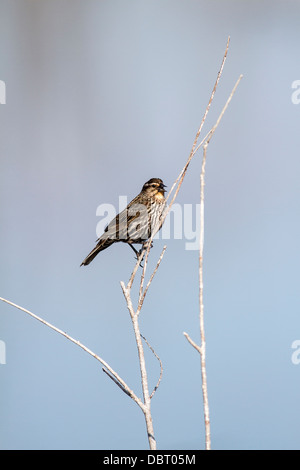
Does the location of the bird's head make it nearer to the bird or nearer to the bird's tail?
the bird

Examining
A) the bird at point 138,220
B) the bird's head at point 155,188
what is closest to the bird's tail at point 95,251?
the bird at point 138,220

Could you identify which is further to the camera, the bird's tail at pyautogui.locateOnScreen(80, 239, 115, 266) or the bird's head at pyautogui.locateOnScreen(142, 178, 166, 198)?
the bird's head at pyautogui.locateOnScreen(142, 178, 166, 198)

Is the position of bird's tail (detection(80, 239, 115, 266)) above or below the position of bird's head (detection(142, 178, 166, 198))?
below

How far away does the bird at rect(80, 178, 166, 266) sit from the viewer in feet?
8.25

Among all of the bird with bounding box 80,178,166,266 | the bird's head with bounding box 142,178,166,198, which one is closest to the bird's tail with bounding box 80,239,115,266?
the bird with bounding box 80,178,166,266

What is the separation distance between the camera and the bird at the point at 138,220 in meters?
2.51

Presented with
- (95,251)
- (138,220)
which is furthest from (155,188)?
(95,251)

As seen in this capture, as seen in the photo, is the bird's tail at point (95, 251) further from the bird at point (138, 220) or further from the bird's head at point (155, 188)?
the bird's head at point (155, 188)

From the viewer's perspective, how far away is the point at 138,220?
2730mm

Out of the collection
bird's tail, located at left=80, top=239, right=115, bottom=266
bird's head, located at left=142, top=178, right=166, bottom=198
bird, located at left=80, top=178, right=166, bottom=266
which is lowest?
bird's tail, located at left=80, top=239, right=115, bottom=266

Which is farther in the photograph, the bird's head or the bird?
the bird's head
